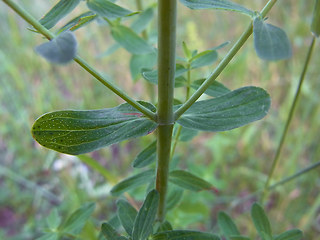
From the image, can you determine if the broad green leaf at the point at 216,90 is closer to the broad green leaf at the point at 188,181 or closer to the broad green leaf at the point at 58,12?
the broad green leaf at the point at 188,181

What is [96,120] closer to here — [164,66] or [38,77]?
[164,66]

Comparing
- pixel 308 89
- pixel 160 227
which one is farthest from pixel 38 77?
pixel 160 227

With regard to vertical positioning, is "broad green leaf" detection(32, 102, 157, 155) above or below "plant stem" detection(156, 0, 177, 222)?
below

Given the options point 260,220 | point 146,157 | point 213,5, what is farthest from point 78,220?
point 213,5

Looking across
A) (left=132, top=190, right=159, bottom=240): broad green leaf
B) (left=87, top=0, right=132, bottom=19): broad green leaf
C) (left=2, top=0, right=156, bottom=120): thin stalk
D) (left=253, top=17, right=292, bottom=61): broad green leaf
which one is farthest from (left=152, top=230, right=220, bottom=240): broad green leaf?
(left=87, top=0, right=132, bottom=19): broad green leaf

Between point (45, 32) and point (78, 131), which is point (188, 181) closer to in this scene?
point (78, 131)

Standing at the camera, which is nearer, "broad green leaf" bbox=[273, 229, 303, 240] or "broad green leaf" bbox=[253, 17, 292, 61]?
"broad green leaf" bbox=[253, 17, 292, 61]

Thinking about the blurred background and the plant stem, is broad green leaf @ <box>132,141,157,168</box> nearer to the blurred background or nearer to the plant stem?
the plant stem
